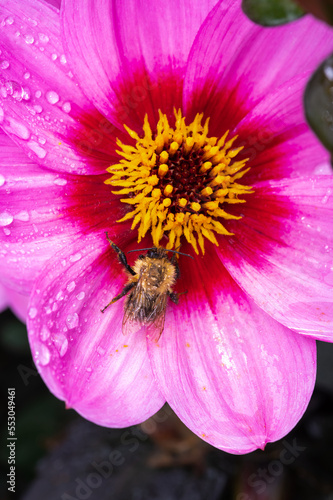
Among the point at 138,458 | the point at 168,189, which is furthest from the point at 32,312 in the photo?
the point at 138,458

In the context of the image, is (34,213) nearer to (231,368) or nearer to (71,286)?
(71,286)

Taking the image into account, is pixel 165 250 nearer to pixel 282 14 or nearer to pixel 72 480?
pixel 282 14

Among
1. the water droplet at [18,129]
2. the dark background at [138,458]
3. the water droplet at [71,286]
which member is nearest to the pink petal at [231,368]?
the water droplet at [71,286]

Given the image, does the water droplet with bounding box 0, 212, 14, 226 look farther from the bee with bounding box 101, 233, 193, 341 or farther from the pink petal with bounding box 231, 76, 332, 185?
the pink petal with bounding box 231, 76, 332, 185

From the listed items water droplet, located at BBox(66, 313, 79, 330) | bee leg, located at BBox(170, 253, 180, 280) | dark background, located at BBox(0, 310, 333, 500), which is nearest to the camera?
water droplet, located at BBox(66, 313, 79, 330)

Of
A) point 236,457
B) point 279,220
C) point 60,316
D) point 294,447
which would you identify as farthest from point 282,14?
point 236,457

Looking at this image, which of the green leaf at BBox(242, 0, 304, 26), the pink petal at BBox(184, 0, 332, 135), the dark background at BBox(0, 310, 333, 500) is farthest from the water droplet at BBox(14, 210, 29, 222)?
the dark background at BBox(0, 310, 333, 500)
